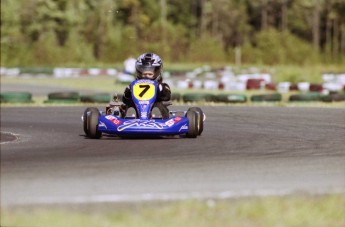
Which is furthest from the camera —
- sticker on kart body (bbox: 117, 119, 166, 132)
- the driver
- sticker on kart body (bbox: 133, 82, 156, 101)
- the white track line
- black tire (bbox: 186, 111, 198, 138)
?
the driver

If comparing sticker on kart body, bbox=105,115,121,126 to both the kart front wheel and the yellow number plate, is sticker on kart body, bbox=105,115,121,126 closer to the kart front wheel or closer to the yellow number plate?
the yellow number plate

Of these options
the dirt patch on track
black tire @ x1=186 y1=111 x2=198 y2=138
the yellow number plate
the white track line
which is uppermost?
the yellow number plate

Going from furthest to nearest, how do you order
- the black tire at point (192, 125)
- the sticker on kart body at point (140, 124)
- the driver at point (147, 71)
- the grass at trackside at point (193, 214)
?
the driver at point (147, 71) → the black tire at point (192, 125) → the sticker on kart body at point (140, 124) → the grass at trackside at point (193, 214)

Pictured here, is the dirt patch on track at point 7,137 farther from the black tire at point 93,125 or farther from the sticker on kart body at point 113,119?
the sticker on kart body at point 113,119

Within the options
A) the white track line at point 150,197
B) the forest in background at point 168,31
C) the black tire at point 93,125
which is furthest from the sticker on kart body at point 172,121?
the forest in background at point 168,31

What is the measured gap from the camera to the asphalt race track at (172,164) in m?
7.51

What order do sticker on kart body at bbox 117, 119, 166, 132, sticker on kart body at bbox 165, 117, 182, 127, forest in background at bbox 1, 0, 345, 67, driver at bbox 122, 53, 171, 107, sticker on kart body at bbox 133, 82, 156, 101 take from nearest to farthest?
sticker on kart body at bbox 117, 119, 166, 132
sticker on kart body at bbox 165, 117, 182, 127
sticker on kart body at bbox 133, 82, 156, 101
driver at bbox 122, 53, 171, 107
forest in background at bbox 1, 0, 345, 67

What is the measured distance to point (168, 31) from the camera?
6988 centimetres

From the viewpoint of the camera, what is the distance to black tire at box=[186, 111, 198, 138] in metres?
12.2

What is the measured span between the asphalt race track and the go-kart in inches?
5.8

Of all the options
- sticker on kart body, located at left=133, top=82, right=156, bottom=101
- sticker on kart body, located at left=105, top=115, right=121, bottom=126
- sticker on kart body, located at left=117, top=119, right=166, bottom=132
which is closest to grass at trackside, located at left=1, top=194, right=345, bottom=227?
sticker on kart body, located at left=117, top=119, right=166, bottom=132

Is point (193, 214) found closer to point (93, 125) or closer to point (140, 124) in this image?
point (140, 124)

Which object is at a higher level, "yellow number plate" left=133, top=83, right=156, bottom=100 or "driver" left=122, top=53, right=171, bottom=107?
"driver" left=122, top=53, right=171, bottom=107

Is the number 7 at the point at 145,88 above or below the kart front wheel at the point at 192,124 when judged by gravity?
above
